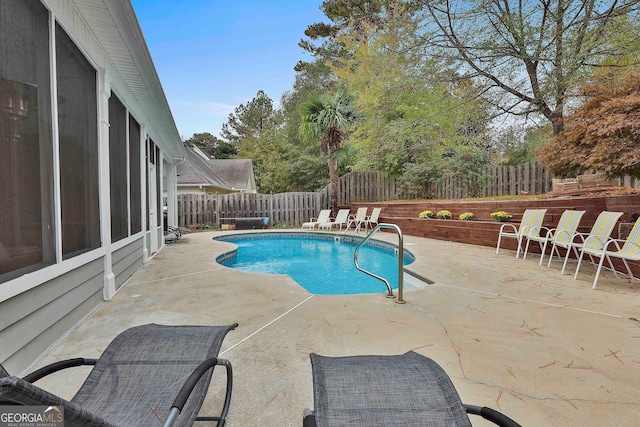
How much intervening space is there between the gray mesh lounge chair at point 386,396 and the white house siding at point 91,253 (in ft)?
6.14

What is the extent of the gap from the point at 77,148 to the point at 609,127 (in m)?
6.64

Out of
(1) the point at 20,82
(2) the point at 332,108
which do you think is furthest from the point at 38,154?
(2) the point at 332,108

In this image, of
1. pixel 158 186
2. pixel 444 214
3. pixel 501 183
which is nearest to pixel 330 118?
pixel 444 214

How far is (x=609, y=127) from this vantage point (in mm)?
4434

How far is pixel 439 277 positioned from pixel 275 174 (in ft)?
57.1

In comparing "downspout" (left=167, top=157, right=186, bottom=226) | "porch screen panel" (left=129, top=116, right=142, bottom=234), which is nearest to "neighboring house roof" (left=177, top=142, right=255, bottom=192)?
"downspout" (left=167, top=157, right=186, bottom=226)

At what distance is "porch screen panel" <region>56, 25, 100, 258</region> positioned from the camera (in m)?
2.48

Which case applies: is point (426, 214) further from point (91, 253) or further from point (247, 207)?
point (91, 253)

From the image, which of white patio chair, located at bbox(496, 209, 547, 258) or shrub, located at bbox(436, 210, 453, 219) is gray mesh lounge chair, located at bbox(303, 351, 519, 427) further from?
shrub, located at bbox(436, 210, 453, 219)

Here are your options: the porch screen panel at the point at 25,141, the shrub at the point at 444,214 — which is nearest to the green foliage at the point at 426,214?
the shrub at the point at 444,214

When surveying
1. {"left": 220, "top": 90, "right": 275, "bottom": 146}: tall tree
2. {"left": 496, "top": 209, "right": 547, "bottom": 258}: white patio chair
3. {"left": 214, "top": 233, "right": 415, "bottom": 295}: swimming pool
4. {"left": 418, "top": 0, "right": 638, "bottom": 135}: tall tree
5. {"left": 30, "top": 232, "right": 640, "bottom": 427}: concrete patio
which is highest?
{"left": 220, "top": 90, "right": 275, "bottom": 146}: tall tree

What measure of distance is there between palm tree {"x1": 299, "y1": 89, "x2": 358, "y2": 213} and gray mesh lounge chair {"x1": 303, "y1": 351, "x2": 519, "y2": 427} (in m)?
11.1

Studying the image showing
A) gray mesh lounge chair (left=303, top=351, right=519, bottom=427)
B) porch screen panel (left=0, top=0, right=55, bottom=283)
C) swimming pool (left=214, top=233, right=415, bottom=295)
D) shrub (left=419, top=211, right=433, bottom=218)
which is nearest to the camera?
gray mesh lounge chair (left=303, top=351, right=519, bottom=427)

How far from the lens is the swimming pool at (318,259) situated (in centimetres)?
542
